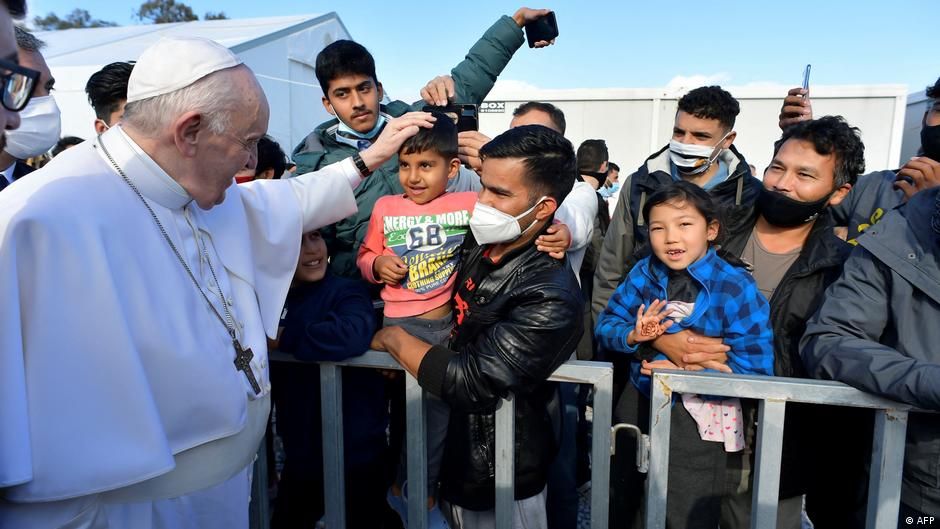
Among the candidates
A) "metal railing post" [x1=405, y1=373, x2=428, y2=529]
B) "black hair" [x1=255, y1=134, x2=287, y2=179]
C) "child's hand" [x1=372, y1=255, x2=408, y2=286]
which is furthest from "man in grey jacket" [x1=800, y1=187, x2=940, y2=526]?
"black hair" [x1=255, y1=134, x2=287, y2=179]

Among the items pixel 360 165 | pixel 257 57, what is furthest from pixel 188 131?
pixel 257 57

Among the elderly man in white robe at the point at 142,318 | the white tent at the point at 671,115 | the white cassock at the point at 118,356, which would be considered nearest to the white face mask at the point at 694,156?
the elderly man in white robe at the point at 142,318

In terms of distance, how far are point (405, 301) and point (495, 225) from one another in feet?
1.90

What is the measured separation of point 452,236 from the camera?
2355mm

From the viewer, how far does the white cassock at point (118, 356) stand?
1226 mm

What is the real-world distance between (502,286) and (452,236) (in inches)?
20.0

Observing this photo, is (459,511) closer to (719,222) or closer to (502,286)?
(502,286)

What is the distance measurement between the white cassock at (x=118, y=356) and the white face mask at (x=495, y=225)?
0.84 metres

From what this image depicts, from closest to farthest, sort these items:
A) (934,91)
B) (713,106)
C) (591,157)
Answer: (934,91) < (713,106) < (591,157)

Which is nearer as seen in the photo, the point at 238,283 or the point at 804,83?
the point at 238,283

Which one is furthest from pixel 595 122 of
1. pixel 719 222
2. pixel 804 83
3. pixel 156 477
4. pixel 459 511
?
pixel 156 477

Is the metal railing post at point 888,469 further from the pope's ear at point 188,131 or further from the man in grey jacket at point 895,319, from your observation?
the pope's ear at point 188,131

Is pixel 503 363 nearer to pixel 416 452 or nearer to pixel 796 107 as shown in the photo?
pixel 416 452

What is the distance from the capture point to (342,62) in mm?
2762
